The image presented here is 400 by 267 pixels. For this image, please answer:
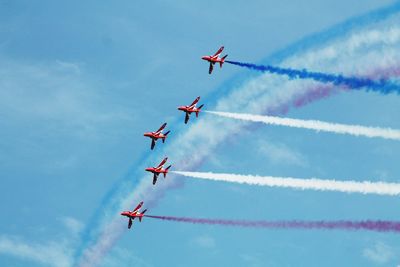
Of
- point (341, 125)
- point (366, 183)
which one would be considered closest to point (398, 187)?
point (366, 183)

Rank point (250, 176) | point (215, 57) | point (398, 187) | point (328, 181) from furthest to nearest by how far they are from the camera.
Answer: point (215, 57), point (250, 176), point (328, 181), point (398, 187)

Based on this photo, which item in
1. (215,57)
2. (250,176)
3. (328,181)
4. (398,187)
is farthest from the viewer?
(215,57)

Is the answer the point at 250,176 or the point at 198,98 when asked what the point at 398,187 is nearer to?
the point at 250,176

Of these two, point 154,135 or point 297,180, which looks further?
point 154,135

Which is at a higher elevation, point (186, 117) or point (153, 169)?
point (186, 117)

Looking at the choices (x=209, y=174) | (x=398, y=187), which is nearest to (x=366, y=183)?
Answer: (x=398, y=187)

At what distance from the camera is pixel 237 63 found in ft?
358

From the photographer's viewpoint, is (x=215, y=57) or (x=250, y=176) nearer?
(x=250, y=176)

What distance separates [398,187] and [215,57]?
45.7 m

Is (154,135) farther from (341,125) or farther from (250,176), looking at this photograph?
(341,125)

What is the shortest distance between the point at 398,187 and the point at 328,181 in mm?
9351

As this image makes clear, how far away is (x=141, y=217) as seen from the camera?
135000 millimetres

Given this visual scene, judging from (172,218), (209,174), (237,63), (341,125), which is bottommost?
(172,218)

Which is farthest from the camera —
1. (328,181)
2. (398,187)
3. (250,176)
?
(250,176)
